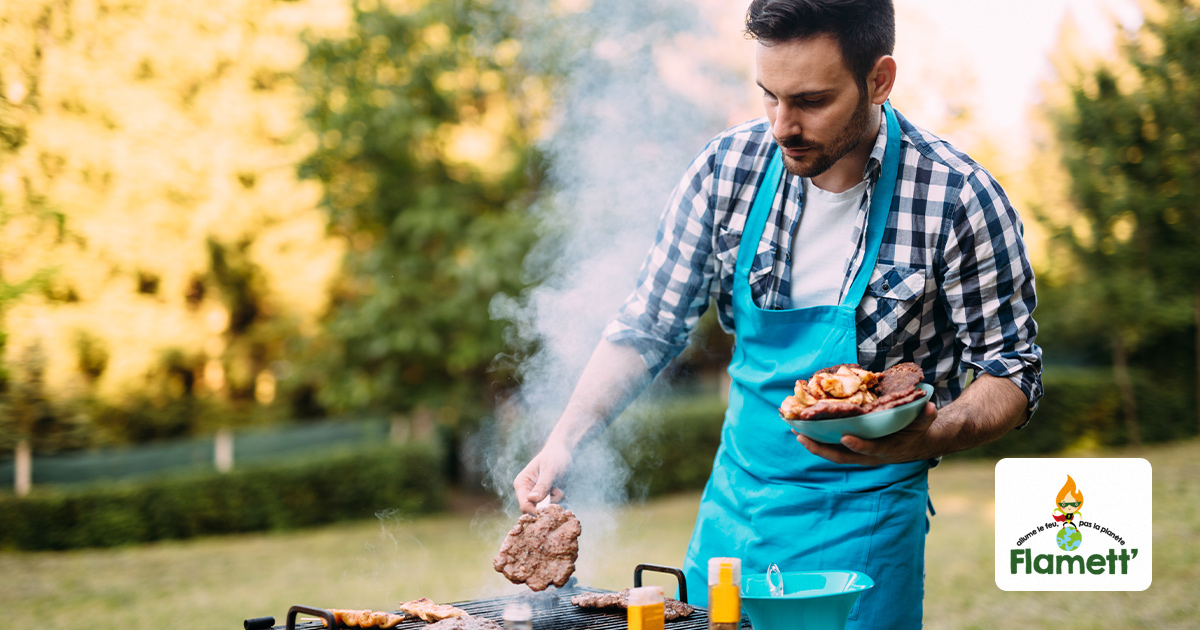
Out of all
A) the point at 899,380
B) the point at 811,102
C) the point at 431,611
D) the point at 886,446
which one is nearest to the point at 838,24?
the point at 811,102

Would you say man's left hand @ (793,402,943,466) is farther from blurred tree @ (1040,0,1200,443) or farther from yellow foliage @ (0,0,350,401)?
blurred tree @ (1040,0,1200,443)

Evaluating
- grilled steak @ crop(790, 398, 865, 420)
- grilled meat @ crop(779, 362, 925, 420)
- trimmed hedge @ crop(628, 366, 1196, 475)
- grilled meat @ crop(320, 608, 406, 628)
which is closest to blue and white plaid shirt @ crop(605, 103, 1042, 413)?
grilled meat @ crop(779, 362, 925, 420)

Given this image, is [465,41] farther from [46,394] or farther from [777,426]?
[777,426]

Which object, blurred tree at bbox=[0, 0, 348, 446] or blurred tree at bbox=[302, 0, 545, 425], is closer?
blurred tree at bbox=[0, 0, 348, 446]

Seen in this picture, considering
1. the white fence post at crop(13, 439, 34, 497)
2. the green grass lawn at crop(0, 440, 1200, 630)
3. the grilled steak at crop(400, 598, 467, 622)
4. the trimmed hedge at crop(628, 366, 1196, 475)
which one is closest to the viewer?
the grilled steak at crop(400, 598, 467, 622)

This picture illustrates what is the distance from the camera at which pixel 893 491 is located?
6.40 feet

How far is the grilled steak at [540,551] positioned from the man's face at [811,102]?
984 millimetres

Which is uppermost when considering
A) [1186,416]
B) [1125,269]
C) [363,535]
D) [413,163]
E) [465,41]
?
[465,41]

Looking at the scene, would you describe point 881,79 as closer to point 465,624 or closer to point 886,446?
point 886,446

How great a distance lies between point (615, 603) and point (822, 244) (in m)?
0.96

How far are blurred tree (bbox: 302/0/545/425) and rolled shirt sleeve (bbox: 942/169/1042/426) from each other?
7.66 m

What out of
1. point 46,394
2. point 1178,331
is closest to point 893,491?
point 46,394

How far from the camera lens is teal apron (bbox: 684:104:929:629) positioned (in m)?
1.93

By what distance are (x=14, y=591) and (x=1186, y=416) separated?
573 inches
